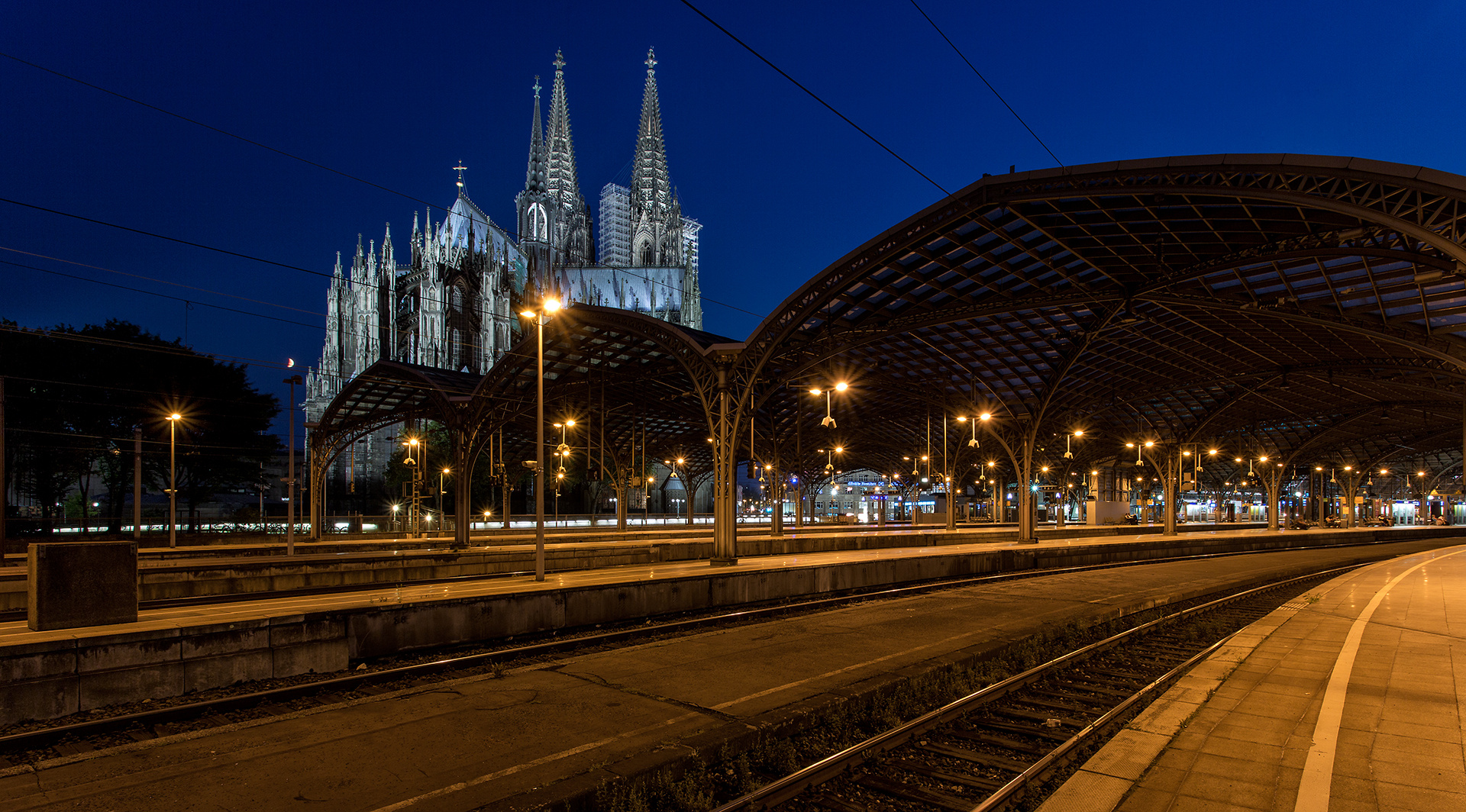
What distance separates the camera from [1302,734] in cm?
771

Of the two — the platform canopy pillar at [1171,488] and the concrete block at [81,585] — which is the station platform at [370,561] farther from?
the platform canopy pillar at [1171,488]

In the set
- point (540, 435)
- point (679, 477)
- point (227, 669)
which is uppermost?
point (540, 435)

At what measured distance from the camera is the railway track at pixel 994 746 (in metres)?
6.60

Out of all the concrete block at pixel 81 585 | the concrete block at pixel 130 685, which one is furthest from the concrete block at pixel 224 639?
the concrete block at pixel 81 585

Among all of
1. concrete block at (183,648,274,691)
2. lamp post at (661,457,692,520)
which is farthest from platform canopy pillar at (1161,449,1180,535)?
concrete block at (183,648,274,691)

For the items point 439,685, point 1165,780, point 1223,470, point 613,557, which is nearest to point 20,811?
point 439,685

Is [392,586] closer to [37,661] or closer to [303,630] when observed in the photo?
[303,630]

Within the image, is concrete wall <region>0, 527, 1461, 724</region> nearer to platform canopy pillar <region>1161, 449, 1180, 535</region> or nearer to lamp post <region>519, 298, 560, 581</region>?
lamp post <region>519, 298, 560, 581</region>

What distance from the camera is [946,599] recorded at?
793 inches

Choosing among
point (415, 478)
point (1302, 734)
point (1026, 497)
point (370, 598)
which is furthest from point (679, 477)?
point (1302, 734)

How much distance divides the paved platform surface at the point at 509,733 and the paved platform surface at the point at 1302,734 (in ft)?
11.0

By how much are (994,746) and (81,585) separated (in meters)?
12.8

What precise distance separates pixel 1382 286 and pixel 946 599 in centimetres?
2327

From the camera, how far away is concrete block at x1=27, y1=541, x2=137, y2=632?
10.9 meters
